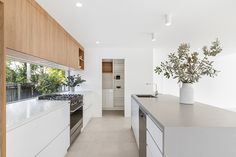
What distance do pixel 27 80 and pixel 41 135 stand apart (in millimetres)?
1653

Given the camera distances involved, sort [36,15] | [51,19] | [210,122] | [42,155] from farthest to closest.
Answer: [51,19] < [36,15] < [42,155] < [210,122]

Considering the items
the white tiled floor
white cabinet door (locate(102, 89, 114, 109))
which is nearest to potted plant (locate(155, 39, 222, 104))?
the white tiled floor

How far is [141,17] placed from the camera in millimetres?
3211

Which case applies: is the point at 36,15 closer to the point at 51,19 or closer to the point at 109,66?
the point at 51,19

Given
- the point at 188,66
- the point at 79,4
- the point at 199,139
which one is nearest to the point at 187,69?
the point at 188,66

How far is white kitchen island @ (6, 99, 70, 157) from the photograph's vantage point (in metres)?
1.54

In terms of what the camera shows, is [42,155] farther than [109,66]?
No

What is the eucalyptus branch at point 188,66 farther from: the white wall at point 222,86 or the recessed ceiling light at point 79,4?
the white wall at point 222,86

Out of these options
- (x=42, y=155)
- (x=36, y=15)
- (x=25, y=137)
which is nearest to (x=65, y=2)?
(x=36, y=15)

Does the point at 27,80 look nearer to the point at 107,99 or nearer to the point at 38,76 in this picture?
the point at 38,76

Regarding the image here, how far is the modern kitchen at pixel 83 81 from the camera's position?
1379 mm

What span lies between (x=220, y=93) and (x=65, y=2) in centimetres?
877

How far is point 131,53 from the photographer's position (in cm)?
639

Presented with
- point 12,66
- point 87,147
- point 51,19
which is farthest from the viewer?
point 87,147
